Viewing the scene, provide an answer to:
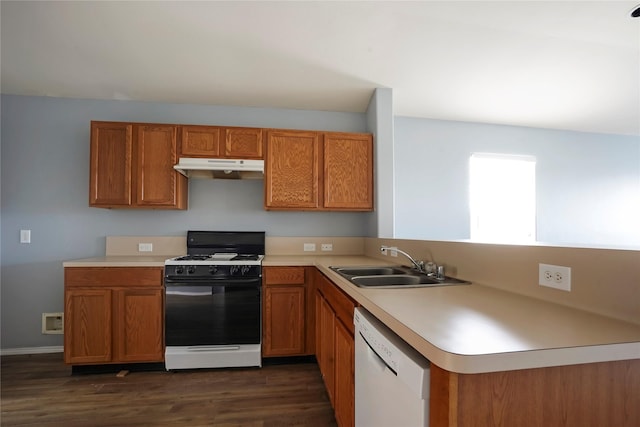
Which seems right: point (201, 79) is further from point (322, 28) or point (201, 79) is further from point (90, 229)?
point (90, 229)

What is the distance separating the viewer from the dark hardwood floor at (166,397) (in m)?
1.65

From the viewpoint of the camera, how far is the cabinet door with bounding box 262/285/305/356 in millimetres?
2303

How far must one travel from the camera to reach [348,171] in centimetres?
268

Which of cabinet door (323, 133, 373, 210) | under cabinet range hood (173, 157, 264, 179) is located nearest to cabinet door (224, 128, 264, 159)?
under cabinet range hood (173, 157, 264, 179)

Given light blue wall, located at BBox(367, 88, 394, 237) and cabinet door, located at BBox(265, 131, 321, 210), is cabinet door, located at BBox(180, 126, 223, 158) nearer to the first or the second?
cabinet door, located at BBox(265, 131, 321, 210)

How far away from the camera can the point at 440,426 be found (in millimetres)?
602

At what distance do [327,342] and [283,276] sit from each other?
30.2 inches

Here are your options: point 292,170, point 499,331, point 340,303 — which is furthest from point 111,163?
point 499,331

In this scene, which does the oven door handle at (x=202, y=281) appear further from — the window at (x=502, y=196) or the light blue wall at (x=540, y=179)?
the window at (x=502, y=196)

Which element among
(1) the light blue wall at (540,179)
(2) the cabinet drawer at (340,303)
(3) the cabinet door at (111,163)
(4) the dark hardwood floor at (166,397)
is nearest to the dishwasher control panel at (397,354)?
(2) the cabinet drawer at (340,303)

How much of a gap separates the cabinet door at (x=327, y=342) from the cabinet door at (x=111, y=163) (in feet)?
6.55

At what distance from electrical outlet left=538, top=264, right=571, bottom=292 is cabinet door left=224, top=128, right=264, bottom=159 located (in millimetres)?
2230

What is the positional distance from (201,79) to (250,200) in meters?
1.21

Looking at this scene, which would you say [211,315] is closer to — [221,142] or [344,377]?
[344,377]
